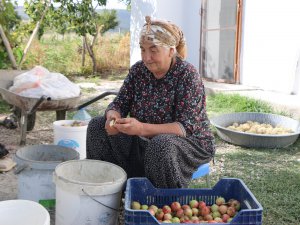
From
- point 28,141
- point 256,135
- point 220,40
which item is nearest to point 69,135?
point 28,141

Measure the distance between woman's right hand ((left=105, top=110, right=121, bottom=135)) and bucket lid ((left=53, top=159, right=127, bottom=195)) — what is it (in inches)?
8.2

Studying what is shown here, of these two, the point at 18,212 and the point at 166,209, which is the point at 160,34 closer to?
the point at 166,209

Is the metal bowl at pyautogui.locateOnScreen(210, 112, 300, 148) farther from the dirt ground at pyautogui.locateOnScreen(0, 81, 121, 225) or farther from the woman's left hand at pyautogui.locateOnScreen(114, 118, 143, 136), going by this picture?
the woman's left hand at pyautogui.locateOnScreen(114, 118, 143, 136)

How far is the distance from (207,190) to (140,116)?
2.14ft

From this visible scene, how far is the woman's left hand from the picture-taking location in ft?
7.72

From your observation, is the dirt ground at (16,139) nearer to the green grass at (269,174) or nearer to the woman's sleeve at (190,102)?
the woman's sleeve at (190,102)

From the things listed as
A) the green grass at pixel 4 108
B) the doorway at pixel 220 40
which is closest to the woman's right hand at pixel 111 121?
the green grass at pixel 4 108

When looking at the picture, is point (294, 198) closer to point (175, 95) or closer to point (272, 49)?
point (175, 95)

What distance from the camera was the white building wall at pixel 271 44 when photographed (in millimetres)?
6219

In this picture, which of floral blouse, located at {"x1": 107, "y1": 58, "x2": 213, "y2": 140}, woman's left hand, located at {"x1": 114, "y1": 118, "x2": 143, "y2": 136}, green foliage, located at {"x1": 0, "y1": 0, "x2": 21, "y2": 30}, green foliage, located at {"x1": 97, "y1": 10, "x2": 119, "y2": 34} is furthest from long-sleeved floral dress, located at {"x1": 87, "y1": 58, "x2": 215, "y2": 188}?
green foliage, located at {"x1": 97, "y1": 10, "x2": 119, "y2": 34}

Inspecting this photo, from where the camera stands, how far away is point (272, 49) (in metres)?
6.66

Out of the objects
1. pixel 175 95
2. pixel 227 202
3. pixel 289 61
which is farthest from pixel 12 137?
pixel 289 61

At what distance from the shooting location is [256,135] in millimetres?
4367

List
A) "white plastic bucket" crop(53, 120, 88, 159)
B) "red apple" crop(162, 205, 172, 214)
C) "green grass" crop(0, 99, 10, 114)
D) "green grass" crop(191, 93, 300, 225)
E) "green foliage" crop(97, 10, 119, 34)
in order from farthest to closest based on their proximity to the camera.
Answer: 1. "green foliage" crop(97, 10, 119, 34)
2. "green grass" crop(0, 99, 10, 114)
3. "white plastic bucket" crop(53, 120, 88, 159)
4. "green grass" crop(191, 93, 300, 225)
5. "red apple" crop(162, 205, 172, 214)
